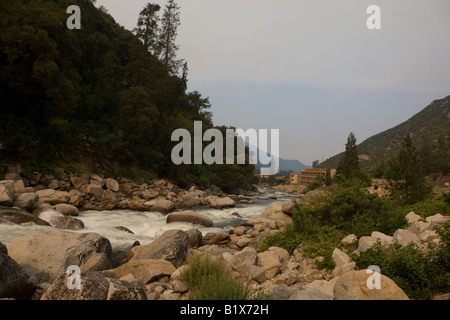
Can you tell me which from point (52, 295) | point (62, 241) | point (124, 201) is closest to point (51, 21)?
point (124, 201)

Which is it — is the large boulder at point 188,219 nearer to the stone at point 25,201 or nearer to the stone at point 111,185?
the stone at point 25,201

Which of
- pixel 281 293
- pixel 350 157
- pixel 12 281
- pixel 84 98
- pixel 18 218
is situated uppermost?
pixel 84 98

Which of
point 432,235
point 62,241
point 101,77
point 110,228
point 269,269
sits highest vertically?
point 101,77

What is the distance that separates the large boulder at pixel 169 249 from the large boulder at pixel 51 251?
1.43 metres

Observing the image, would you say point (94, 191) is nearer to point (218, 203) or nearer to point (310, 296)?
point (218, 203)

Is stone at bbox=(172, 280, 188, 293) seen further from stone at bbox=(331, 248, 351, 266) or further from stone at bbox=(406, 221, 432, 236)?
stone at bbox=(406, 221, 432, 236)

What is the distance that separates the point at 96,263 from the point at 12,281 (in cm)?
235

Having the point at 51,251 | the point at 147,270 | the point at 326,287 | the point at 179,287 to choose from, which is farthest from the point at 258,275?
the point at 51,251

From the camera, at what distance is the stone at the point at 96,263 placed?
21.1 feet

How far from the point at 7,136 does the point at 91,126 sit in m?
7.88

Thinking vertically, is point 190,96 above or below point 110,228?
above

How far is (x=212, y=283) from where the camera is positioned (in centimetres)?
409

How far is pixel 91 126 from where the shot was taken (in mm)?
26062
